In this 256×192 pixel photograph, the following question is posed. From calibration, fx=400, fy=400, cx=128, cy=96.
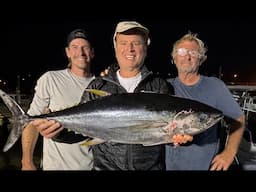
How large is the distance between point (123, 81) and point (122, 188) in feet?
4.83

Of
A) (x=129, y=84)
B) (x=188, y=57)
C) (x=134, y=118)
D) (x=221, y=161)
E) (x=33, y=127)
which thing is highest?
(x=188, y=57)

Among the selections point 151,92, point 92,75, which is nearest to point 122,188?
point 92,75

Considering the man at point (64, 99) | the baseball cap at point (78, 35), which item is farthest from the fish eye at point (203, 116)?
the baseball cap at point (78, 35)

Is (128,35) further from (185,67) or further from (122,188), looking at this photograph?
(122,188)

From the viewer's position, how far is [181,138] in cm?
217

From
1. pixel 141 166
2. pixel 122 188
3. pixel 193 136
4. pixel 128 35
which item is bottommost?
pixel 122 188

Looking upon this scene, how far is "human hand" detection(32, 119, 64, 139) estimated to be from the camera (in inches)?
89.6

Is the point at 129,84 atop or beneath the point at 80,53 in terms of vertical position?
beneath

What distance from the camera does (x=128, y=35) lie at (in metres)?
2.28

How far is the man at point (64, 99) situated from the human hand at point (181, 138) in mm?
604

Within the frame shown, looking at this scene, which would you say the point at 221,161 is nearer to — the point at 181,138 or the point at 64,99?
the point at 181,138

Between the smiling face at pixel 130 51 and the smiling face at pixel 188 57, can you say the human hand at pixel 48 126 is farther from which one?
the smiling face at pixel 188 57

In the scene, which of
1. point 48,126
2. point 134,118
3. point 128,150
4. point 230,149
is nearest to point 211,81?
point 230,149

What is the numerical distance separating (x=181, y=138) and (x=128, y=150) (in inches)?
12.7
